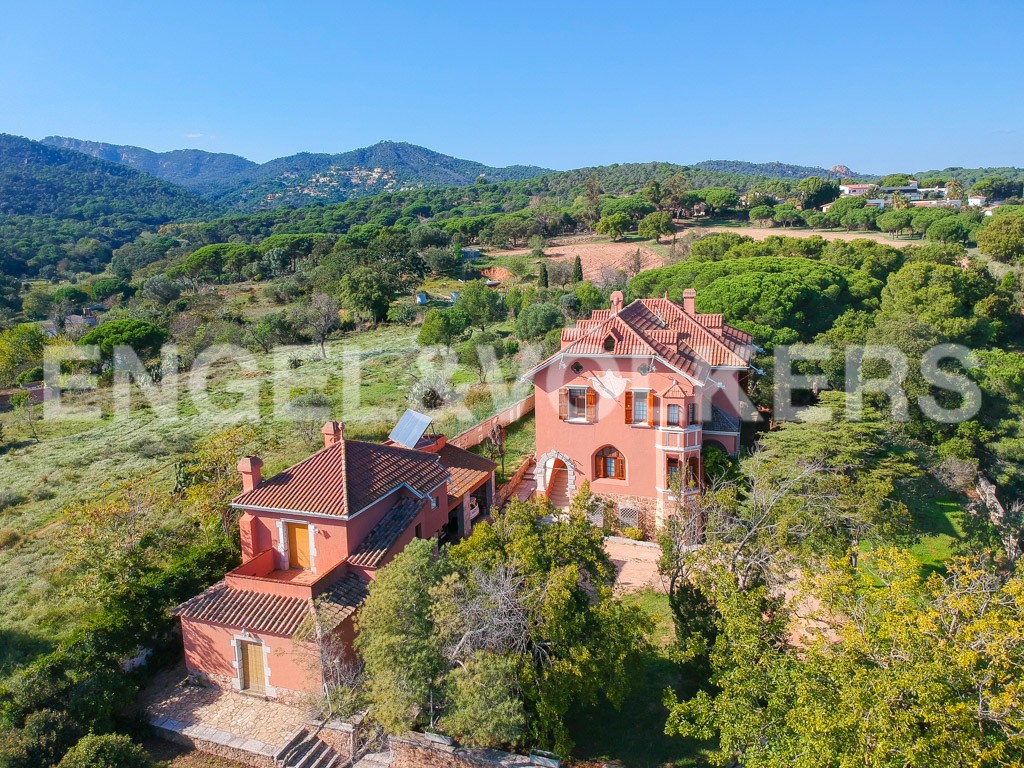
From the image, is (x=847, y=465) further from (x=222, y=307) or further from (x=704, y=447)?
(x=222, y=307)

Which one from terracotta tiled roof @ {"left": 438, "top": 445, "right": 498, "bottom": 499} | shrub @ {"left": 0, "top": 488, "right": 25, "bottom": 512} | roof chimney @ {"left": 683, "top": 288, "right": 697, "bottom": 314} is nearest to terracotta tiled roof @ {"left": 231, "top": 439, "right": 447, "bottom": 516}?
terracotta tiled roof @ {"left": 438, "top": 445, "right": 498, "bottom": 499}

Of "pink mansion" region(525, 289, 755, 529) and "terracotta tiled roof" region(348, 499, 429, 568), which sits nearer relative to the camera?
"terracotta tiled roof" region(348, 499, 429, 568)

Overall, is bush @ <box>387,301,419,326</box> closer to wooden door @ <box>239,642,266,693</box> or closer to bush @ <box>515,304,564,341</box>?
bush @ <box>515,304,564,341</box>

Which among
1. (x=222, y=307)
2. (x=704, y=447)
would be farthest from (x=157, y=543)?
(x=222, y=307)

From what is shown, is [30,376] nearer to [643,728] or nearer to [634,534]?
[634,534]

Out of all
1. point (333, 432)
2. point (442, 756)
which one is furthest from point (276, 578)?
point (442, 756)
